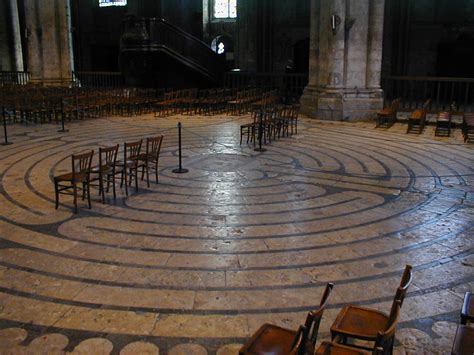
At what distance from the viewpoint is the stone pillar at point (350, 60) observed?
15672 millimetres

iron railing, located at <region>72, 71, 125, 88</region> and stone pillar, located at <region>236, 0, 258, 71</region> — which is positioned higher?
stone pillar, located at <region>236, 0, 258, 71</region>

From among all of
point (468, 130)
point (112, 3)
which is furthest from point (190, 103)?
point (112, 3)

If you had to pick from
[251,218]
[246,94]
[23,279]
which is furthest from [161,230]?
[246,94]

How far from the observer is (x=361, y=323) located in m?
3.58

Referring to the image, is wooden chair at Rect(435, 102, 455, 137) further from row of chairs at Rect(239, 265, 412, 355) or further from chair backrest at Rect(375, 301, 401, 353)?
chair backrest at Rect(375, 301, 401, 353)

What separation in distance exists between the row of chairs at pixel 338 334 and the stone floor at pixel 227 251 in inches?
19.6

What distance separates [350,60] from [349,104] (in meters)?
1.37

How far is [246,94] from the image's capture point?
19.7 metres

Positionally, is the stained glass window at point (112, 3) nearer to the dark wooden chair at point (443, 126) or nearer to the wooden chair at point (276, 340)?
the dark wooden chair at point (443, 126)

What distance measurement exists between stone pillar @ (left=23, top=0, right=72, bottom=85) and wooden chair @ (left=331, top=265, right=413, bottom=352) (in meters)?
21.3

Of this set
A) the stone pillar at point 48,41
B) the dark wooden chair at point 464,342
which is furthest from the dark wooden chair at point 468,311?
the stone pillar at point 48,41

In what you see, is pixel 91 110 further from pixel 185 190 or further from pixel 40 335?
pixel 40 335

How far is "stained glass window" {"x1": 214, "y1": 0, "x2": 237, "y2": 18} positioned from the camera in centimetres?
3378

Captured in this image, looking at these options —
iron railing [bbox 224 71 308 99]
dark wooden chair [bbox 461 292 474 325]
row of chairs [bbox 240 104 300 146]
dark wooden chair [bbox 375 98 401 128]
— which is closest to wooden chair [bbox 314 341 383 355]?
dark wooden chair [bbox 461 292 474 325]
